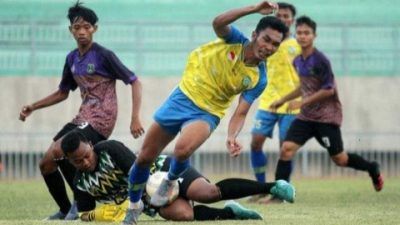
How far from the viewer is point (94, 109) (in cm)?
1349

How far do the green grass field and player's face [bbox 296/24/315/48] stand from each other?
1.98m

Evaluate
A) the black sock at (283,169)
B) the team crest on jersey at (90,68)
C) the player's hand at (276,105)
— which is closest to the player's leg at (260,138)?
the player's hand at (276,105)

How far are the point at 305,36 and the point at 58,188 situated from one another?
466cm

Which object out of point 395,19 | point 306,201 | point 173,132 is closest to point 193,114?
point 173,132

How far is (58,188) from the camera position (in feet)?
44.7

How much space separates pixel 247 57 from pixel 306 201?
508 cm

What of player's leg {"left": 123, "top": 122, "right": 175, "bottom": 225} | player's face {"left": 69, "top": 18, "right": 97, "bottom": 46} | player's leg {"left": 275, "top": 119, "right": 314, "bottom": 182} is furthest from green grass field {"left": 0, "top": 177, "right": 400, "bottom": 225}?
player's face {"left": 69, "top": 18, "right": 97, "bottom": 46}

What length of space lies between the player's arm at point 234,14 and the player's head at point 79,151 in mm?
1521

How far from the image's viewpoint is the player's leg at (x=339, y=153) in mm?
16734

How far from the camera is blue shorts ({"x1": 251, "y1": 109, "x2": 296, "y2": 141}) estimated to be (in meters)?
18.0

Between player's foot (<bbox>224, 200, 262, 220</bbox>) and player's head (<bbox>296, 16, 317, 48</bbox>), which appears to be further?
player's head (<bbox>296, 16, 317, 48</bbox>)

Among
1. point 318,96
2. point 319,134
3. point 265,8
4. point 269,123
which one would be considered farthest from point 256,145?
point 265,8

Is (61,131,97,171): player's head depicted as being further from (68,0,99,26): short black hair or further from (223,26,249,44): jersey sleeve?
(68,0,99,26): short black hair

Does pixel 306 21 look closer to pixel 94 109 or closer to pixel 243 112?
pixel 94 109
